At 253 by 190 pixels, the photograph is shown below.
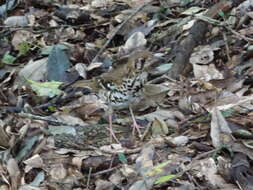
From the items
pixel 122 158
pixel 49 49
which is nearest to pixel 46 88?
pixel 49 49

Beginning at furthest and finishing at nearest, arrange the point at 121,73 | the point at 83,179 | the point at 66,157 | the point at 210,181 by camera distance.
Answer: the point at 121,73
the point at 66,157
the point at 83,179
the point at 210,181

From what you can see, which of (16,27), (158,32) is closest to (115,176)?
(158,32)

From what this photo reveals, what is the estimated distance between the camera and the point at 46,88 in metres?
4.21

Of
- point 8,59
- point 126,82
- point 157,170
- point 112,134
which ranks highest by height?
point 126,82

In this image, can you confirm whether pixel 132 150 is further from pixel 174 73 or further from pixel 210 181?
pixel 174 73

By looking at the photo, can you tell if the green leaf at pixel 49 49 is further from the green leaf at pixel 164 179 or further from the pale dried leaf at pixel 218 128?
the green leaf at pixel 164 179

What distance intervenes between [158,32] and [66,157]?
193cm

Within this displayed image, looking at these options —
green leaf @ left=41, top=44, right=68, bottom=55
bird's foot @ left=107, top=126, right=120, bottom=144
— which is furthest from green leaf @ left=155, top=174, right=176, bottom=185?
green leaf @ left=41, top=44, right=68, bottom=55

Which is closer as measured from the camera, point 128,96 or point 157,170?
point 157,170

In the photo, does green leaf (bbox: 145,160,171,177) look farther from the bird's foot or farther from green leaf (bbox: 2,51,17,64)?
green leaf (bbox: 2,51,17,64)

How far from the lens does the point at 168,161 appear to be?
304cm

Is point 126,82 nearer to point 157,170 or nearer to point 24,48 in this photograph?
point 157,170

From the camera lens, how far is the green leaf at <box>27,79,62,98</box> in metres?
4.17

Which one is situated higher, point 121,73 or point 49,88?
point 121,73
